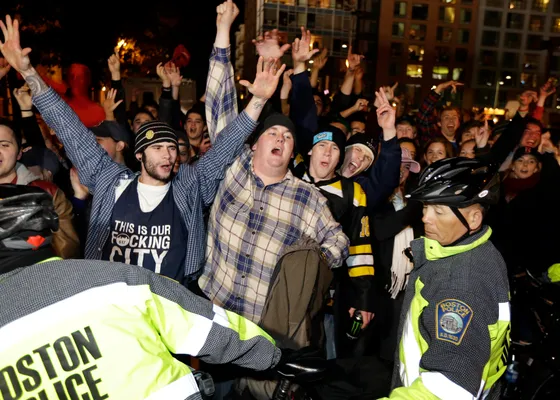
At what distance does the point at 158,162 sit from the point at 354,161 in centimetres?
189

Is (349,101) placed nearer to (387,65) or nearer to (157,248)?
(157,248)

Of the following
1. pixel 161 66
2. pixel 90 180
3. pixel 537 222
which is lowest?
pixel 537 222

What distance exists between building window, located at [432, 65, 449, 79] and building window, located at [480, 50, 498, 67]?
27.2 ft

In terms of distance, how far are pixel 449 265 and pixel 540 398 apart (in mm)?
2583

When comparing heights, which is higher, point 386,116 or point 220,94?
point 220,94

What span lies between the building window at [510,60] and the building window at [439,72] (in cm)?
1232

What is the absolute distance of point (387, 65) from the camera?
81.2 metres

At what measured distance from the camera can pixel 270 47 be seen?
4.93 metres

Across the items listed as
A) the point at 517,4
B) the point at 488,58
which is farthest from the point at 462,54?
the point at 517,4

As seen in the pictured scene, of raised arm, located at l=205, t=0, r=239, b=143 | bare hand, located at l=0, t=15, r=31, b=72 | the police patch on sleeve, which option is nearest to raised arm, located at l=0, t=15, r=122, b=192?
bare hand, located at l=0, t=15, r=31, b=72

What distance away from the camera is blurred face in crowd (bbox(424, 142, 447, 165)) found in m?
5.68

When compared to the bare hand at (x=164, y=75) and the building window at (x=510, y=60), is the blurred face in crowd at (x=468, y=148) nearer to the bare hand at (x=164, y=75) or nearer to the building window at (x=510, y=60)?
the bare hand at (x=164, y=75)

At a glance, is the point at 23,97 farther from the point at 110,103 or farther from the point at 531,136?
the point at 531,136

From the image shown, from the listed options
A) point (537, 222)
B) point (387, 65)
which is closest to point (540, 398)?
point (537, 222)
